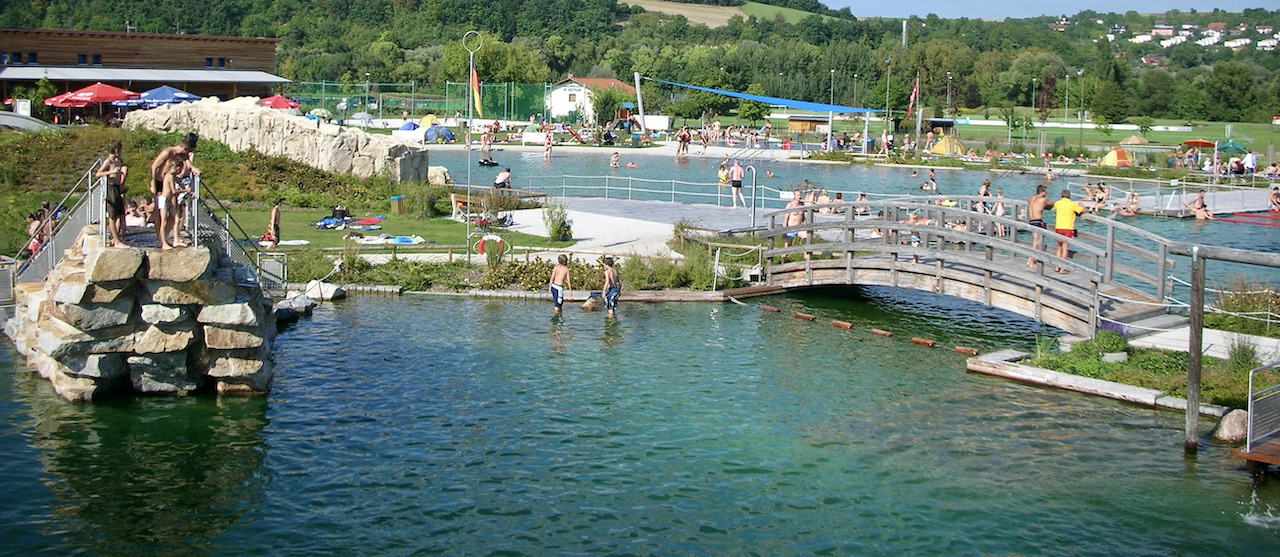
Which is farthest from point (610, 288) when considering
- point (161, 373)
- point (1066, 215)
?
point (1066, 215)

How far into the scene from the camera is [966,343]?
21.4 meters

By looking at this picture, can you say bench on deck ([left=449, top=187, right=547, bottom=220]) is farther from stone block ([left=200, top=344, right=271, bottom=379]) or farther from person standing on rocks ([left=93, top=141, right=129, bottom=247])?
person standing on rocks ([left=93, top=141, right=129, bottom=247])

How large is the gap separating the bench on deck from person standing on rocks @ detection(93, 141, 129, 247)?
47.2 feet

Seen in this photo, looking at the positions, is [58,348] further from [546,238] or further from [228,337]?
[546,238]

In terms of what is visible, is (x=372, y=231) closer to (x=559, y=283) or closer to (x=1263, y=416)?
(x=559, y=283)

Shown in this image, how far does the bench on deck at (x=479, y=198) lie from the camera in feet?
109

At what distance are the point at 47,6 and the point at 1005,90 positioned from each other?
104 m

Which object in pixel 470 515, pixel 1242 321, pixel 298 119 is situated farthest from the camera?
pixel 298 119

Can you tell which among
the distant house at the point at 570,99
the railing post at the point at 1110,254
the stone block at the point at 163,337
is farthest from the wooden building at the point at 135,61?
the railing post at the point at 1110,254

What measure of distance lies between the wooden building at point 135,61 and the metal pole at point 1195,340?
62.0m

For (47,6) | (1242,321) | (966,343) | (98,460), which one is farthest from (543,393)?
(47,6)

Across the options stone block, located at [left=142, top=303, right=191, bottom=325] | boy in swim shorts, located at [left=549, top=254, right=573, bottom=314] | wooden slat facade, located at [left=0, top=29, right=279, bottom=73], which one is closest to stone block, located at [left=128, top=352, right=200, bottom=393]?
stone block, located at [left=142, top=303, right=191, bottom=325]

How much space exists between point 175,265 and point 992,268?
13.6 m

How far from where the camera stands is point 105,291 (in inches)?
623
